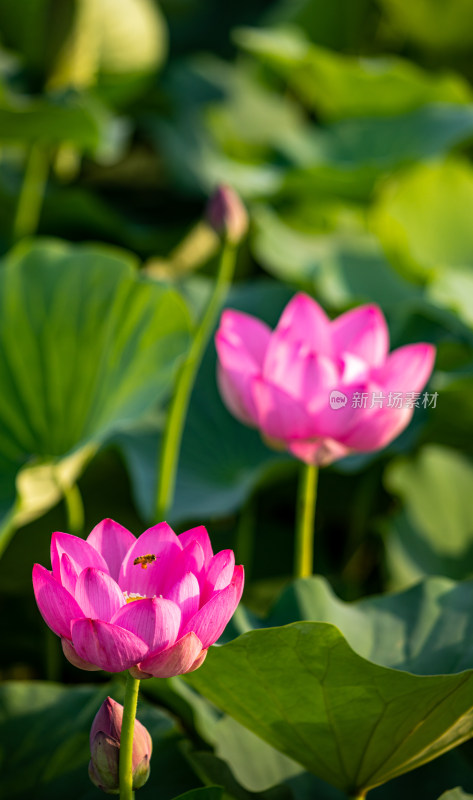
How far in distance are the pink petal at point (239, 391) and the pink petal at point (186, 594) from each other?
290mm

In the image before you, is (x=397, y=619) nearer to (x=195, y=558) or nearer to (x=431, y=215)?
(x=195, y=558)

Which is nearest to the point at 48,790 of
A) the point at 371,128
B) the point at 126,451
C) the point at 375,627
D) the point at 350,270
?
the point at 375,627

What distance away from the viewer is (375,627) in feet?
2.46

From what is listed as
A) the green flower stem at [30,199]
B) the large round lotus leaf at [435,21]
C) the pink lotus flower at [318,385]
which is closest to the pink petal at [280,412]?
the pink lotus flower at [318,385]

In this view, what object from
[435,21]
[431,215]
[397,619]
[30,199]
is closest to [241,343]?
[397,619]

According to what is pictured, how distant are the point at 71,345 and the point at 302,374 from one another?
15.0 inches

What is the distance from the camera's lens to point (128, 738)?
1.60ft

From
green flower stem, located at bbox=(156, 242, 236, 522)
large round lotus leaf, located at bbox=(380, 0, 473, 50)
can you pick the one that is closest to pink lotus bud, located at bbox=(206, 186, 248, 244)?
green flower stem, located at bbox=(156, 242, 236, 522)

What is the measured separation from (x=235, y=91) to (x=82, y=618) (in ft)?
5.49

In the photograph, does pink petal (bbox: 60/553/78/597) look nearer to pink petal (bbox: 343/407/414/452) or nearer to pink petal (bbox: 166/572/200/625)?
pink petal (bbox: 166/572/200/625)

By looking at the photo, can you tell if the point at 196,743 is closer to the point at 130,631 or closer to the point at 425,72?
the point at 130,631

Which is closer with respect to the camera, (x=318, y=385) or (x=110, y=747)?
(x=110, y=747)

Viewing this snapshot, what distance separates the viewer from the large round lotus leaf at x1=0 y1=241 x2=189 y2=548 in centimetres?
94
